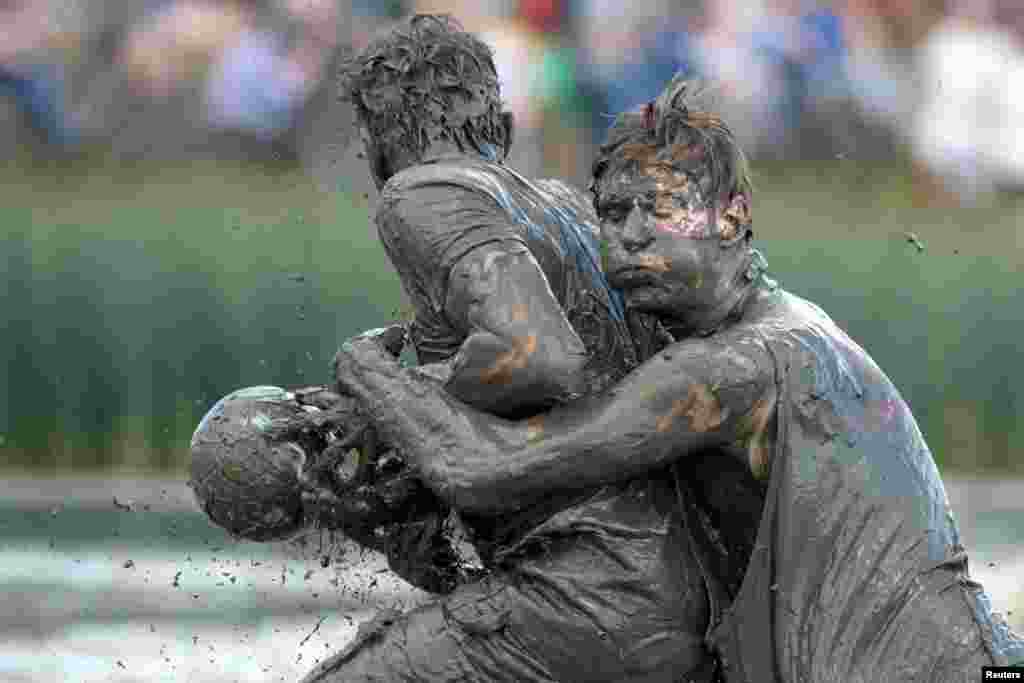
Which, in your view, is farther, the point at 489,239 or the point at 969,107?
the point at 969,107

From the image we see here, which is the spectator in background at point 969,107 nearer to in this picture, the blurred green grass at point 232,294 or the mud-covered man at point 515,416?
the blurred green grass at point 232,294

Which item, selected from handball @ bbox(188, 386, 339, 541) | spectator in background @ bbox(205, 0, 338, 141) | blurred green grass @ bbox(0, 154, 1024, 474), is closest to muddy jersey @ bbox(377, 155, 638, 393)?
handball @ bbox(188, 386, 339, 541)

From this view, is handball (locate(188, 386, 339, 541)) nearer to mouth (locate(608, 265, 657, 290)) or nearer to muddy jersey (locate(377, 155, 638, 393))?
muddy jersey (locate(377, 155, 638, 393))

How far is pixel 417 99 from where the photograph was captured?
4512 millimetres

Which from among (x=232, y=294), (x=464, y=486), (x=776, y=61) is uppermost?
(x=464, y=486)

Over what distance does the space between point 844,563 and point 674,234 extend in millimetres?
726

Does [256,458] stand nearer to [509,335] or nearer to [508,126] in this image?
[509,335]

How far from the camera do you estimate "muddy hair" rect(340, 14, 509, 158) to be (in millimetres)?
4516

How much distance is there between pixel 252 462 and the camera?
14.8ft

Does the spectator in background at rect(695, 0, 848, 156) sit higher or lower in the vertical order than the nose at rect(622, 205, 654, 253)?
lower

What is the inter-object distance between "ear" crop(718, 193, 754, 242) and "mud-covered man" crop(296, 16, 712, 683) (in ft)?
1.13

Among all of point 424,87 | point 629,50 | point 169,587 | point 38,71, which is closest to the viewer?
point 424,87

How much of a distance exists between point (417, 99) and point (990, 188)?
12.3 metres

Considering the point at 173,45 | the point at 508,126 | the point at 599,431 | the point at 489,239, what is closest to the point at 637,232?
the point at 489,239
